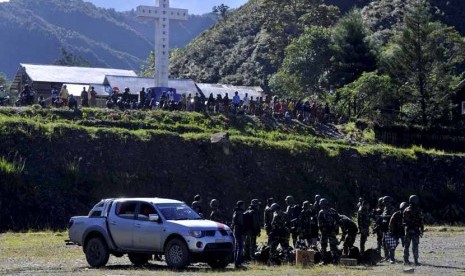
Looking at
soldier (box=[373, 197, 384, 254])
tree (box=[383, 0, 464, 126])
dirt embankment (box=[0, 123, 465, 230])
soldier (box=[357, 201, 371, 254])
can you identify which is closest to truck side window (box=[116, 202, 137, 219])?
soldier (box=[357, 201, 371, 254])

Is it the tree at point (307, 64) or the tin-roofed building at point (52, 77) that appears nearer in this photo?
the tin-roofed building at point (52, 77)

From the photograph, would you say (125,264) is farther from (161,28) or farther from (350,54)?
(350,54)

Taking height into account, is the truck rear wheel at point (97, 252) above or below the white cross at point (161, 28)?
below

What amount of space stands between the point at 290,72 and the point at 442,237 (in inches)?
1532

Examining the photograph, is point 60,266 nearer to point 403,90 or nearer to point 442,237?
point 442,237

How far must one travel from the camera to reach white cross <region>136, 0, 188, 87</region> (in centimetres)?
6134

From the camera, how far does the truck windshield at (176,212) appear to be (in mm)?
25636

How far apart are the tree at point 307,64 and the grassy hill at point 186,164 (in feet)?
62.5

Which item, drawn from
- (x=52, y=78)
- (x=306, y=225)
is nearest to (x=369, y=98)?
(x=52, y=78)

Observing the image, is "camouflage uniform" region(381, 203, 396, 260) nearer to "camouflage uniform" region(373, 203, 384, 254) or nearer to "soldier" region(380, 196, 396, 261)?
"soldier" region(380, 196, 396, 261)

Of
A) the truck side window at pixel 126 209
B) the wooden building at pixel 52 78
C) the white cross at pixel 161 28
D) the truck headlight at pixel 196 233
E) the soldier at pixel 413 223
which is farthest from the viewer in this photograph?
the wooden building at pixel 52 78

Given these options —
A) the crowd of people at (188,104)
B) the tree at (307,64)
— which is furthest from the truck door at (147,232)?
the tree at (307,64)

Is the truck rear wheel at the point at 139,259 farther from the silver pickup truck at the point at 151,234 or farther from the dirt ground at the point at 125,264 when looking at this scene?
the dirt ground at the point at 125,264

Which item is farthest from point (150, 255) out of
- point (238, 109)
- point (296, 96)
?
point (296, 96)
